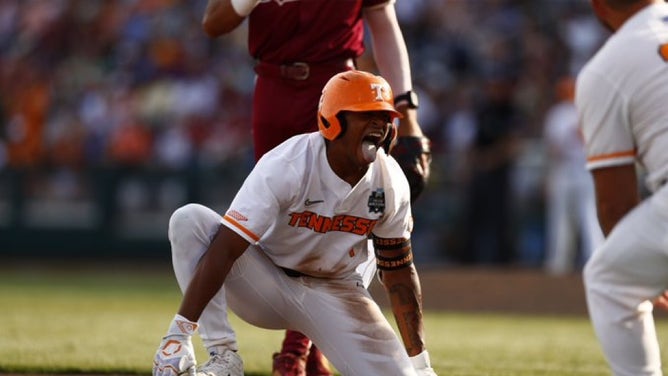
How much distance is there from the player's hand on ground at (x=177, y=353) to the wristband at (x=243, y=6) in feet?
5.61

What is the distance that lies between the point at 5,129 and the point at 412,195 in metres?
13.4

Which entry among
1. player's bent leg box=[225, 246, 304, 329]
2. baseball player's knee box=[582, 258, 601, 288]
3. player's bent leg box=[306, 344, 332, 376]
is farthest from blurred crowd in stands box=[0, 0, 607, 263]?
baseball player's knee box=[582, 258, 601, 288]

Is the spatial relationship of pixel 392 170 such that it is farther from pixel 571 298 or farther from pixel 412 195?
pixel 571 298

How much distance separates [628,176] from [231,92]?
13.0 m

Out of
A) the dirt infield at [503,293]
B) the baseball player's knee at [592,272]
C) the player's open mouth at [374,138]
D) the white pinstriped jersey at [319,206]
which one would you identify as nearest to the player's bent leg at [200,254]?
the white pinstriped jersey at [319,206]

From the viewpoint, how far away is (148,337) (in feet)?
27.9

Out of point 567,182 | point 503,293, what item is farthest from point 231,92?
point 503,293

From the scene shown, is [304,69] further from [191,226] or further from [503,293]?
[503,293]

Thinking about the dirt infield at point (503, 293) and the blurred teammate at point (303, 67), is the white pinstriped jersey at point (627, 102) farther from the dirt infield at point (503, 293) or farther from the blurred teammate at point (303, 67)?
the dirt infield at point (503, 293)

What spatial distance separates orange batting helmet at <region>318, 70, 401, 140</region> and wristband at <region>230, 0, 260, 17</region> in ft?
2.64

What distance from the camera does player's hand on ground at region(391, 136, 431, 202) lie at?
6094mm

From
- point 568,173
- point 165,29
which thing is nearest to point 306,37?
point 568,173

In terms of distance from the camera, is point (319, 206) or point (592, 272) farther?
point (319, 206)

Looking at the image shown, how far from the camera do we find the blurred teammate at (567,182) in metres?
14.5
